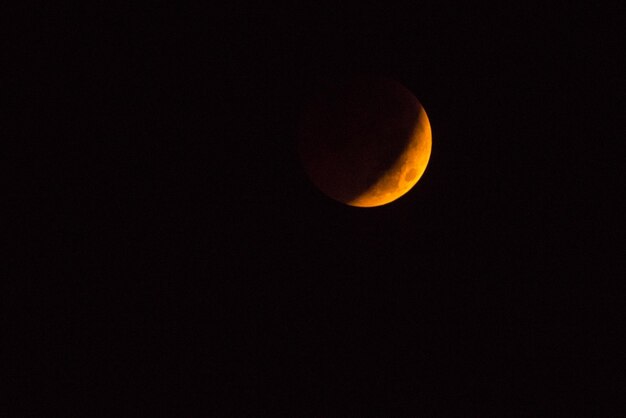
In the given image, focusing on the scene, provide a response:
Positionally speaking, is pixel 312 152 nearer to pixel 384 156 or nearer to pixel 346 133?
pixel 346 133

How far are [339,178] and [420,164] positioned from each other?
2.13 ft

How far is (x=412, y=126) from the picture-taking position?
3.56 meters

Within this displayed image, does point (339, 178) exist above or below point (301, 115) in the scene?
below

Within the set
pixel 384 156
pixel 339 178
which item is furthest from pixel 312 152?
pixel 384 156

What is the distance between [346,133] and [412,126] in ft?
1.71

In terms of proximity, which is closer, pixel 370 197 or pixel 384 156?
pixel 384 156

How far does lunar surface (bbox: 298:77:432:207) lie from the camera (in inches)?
134

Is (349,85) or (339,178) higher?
(349,85)

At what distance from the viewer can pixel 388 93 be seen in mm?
3512

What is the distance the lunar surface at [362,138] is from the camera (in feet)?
11.2

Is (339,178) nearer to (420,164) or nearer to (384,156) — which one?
(384,156)

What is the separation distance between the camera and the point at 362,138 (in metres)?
3.38

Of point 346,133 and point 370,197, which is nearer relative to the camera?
point 346,133

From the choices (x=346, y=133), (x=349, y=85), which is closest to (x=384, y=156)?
(x=346, y=133)
